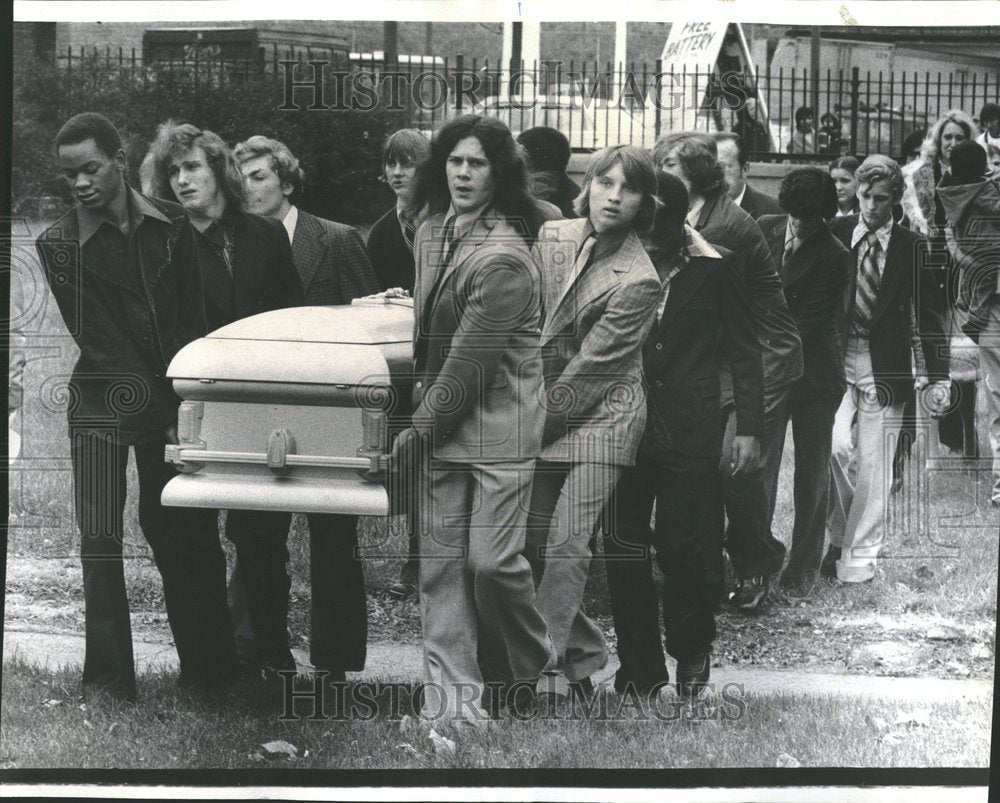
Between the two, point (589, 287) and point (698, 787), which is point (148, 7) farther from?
point (698, 787)

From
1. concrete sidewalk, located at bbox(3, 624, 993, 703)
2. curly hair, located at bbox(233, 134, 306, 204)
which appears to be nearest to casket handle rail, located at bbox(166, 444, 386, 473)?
concrete sidewalk, located at bbox(3, 624, 993, 703)

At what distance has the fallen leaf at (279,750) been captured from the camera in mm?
5934

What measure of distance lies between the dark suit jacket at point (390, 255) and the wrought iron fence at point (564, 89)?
389 millimetres

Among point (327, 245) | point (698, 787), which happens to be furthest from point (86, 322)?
point (698, 787)

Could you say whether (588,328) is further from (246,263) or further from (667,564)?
(246,263)

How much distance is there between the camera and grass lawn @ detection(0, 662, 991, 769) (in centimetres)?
593

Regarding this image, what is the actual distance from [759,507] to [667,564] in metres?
0.45

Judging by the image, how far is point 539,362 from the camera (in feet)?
18.9

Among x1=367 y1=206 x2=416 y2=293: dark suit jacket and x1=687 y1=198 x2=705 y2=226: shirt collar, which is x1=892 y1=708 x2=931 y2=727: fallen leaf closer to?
x1=687 y1=198 x2=705 y2=226: shirt collar

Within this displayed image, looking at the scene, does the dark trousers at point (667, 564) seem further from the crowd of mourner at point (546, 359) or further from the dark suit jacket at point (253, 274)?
the dark suit jacket at point (253, 274)

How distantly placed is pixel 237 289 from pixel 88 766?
1891 millimetres

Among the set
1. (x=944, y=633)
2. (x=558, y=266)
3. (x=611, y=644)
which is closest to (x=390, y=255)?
(x=558, y=266)

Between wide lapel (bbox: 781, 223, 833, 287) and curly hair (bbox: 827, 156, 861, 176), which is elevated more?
curly hair (bbox: 827, 156, 861, 176)

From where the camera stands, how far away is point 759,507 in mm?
6105
